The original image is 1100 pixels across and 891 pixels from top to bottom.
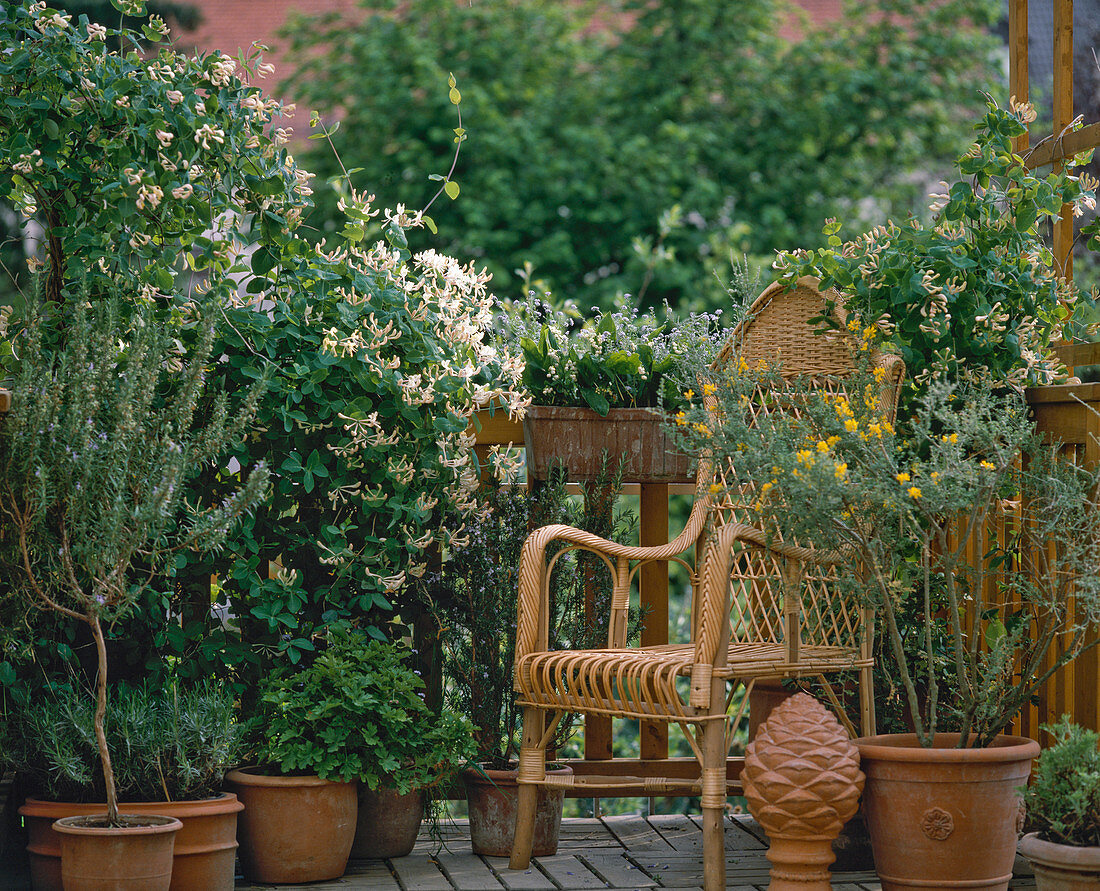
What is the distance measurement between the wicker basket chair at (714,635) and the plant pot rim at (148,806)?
0.71 metres

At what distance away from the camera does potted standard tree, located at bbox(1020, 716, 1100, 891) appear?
2.34m

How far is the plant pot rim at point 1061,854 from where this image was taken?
232cm

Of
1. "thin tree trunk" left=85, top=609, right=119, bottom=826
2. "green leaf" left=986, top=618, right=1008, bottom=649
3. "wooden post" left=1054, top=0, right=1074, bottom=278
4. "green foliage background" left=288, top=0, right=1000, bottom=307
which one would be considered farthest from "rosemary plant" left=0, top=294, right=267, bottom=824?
"green foliage background" left=288, top=0, right=1000, bottom=307

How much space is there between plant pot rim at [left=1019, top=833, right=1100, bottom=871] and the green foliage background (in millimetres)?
7630

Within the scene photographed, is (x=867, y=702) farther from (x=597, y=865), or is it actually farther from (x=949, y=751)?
(x=597, y=865)

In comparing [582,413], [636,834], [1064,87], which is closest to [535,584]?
[582,413]

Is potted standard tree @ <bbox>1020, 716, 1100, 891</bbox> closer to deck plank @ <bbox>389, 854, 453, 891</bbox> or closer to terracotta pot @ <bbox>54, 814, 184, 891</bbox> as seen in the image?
deck plank @ <bbox>389, 854, 453, 891</bbox>

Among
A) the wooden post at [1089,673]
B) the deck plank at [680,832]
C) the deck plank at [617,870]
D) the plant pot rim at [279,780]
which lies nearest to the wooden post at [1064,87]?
the wooden post at [1089,673]

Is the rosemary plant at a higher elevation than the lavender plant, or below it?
Answer: below

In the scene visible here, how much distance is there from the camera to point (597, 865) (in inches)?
123

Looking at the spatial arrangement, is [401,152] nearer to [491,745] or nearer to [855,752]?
[491,745]

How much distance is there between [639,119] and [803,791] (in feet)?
30.4

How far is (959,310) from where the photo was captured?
9.82 feet

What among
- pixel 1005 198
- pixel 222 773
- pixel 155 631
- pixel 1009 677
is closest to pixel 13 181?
pixel 155 631
